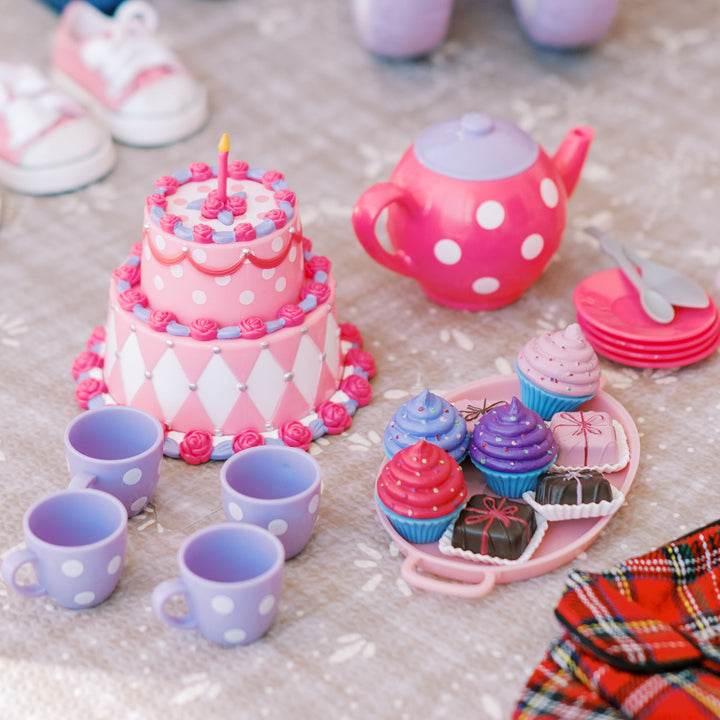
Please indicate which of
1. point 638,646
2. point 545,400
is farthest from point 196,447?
point 638,646

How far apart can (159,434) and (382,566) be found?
24 centimetres

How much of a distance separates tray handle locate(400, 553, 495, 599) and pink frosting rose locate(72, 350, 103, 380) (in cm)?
44

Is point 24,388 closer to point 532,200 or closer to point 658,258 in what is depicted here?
point 532,200

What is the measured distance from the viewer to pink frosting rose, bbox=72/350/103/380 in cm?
116

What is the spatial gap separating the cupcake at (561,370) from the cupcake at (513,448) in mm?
83

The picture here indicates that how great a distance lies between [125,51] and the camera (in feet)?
5.17

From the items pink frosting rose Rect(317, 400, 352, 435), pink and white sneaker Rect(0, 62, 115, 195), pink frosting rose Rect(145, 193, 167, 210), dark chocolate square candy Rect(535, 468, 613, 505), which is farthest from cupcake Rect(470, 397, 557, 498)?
pink and white sneaker Rect(0, 62, 115, 195)

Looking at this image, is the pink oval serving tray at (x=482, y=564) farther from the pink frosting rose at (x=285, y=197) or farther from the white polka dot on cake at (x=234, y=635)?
the pink frosting rose at (x=285, y=197)

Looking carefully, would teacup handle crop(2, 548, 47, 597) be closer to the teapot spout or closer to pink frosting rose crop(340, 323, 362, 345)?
pink frosting rose crop(340, 323, 362, 345)

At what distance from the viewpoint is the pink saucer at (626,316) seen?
118cm

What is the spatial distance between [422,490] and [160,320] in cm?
31

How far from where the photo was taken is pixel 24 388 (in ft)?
3.80

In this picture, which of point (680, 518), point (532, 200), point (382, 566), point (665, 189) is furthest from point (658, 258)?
point (382, 566)

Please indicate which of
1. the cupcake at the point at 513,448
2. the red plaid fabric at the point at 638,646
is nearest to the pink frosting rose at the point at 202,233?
the cupcake at the point at 513,448
